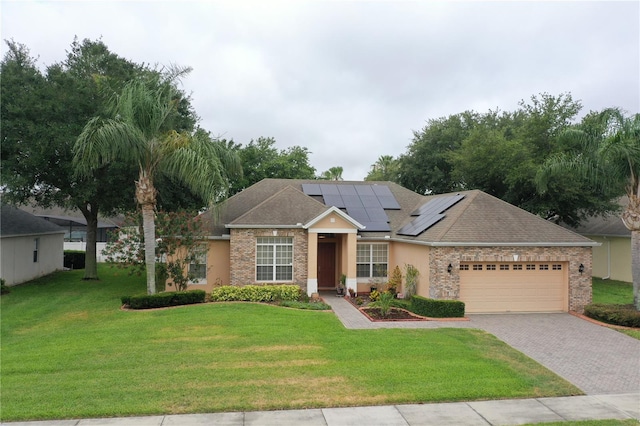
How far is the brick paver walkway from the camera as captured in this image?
31.9ft

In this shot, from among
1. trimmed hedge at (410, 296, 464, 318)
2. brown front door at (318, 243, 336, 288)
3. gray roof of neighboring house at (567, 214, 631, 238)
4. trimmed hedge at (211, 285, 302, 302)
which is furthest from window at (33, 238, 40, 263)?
gray roof of neighboring house at (567, 214, 631, 238)

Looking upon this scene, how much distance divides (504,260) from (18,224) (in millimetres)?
24674

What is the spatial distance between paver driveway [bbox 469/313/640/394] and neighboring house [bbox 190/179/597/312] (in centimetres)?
122

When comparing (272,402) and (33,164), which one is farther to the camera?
(33,164)

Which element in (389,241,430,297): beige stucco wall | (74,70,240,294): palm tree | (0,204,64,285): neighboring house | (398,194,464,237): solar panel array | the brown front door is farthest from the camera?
(0,204,64,285): neighboring house

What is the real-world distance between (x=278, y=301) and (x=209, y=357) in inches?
282

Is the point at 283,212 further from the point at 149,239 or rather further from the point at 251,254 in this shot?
the point at 149,239

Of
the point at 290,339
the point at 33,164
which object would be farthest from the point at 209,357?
the point at 33,164

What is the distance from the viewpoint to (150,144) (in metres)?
16.5

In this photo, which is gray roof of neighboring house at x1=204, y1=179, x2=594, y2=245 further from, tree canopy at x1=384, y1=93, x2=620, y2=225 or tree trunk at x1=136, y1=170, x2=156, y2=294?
tree canopy at x1=384, y1=93, x2=620, y2=225

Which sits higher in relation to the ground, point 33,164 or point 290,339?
point 33,164

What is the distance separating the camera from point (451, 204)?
64.6 feet

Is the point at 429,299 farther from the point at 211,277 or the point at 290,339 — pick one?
the point at 211,277

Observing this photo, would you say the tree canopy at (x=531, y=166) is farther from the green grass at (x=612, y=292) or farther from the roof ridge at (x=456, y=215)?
the roof ridge at (x=456, y=215)
